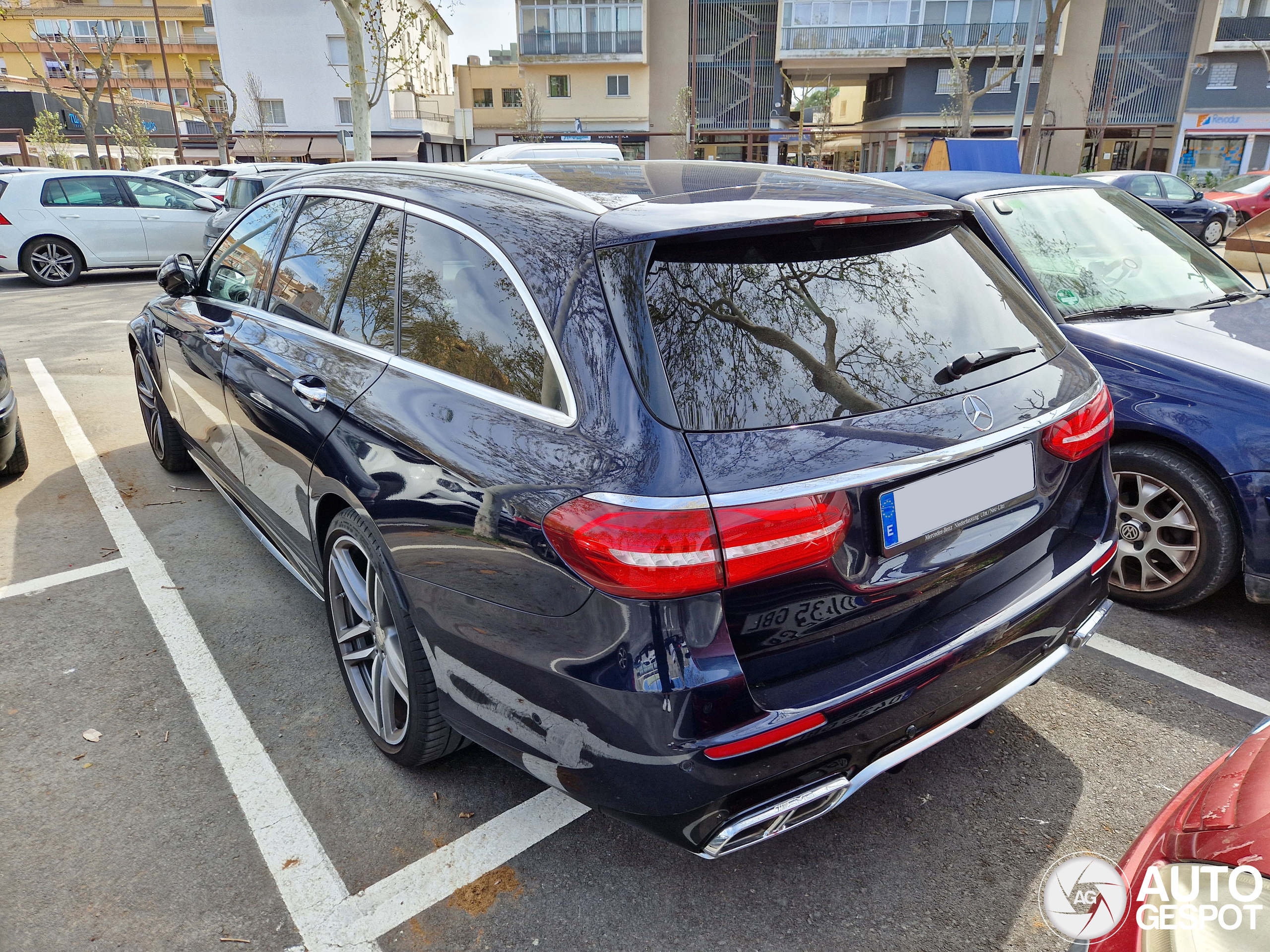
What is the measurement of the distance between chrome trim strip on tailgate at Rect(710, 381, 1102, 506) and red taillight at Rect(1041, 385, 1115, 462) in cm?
7

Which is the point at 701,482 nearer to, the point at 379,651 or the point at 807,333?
the point at 807,333

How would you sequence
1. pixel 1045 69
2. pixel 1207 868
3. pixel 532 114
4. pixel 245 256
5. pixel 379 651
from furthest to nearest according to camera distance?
pixel 532 114, pixel 1045 69, pixel 245 256, pixel 379 651, pixel 1207 868

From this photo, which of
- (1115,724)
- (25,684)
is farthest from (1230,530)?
(25,684)

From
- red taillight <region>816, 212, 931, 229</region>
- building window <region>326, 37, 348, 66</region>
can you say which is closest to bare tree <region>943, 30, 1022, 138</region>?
building window <region>326, 37, 348, 66</region>

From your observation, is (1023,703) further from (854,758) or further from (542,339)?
(542,339)

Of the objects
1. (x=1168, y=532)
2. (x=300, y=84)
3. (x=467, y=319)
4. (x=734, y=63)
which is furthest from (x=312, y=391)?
(x=734, y=63)

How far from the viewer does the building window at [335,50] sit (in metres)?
43.6

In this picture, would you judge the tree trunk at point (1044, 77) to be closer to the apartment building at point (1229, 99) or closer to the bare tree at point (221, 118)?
the apartment building at point (1229, 99)

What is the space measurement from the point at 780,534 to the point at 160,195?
1532cm

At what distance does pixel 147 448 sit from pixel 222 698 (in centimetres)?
334

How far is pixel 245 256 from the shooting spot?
3.69 m

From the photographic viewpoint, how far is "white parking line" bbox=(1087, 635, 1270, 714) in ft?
9.59

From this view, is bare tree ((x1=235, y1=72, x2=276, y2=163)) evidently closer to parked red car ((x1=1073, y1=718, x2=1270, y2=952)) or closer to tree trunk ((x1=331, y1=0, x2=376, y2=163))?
tree trunk ((x1=331, y1=0, x2=376, y2=163))

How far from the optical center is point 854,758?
6.23 feet
